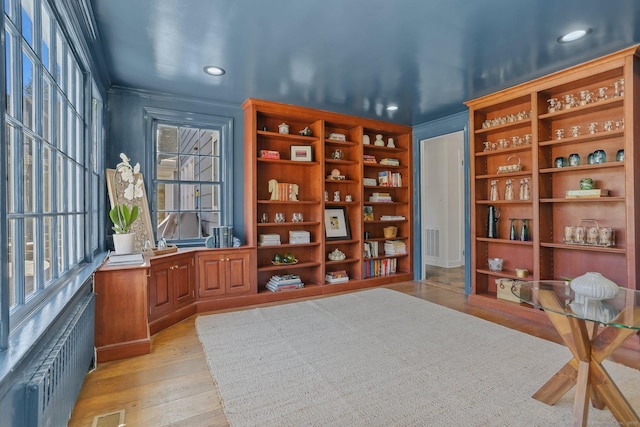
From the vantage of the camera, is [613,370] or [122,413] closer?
[122,413]

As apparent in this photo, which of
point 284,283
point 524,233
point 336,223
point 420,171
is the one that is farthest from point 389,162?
point 284,283

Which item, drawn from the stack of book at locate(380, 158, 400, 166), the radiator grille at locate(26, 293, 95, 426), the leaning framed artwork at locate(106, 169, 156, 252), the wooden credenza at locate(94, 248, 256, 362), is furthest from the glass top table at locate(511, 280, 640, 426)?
the leaning framed artwork at locate(106, 169, 156, 252)

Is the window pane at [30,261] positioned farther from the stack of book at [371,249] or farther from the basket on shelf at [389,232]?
the basket on shelf at [389,232]

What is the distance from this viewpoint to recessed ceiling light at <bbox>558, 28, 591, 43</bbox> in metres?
2.51

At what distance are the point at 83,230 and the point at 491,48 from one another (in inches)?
148

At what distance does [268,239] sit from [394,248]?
2185mm

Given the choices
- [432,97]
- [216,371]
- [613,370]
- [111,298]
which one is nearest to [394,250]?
[432,97]

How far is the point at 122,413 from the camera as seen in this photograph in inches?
75.1

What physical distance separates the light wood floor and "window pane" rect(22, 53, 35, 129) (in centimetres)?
166

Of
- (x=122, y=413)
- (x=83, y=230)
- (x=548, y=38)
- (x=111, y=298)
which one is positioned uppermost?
(x=548, y=38)

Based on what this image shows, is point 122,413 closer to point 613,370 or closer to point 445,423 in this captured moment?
point 445,423

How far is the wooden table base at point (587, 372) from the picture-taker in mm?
1695

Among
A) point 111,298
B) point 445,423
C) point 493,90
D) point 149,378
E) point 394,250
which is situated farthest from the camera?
point 394,250

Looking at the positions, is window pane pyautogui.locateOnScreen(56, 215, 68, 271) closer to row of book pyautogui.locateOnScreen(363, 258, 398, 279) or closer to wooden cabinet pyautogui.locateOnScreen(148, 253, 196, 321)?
wooden cabinet pyautogui.locateOnScreen(148, 253, 196, 321)
